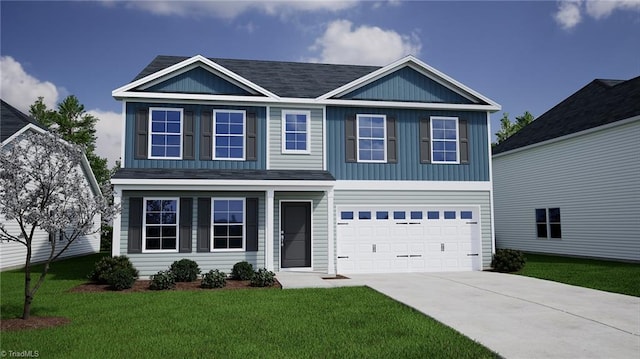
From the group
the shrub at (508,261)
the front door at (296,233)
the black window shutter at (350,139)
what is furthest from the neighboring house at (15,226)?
the shrub at (508,261)

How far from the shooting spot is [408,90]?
1764 centimetres

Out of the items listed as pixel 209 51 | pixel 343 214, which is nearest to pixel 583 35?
pixel 343 214

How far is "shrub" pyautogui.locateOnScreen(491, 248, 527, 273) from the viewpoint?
55.0ft

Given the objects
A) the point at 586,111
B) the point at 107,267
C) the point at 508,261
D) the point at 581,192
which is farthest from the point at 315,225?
the point at 586,111

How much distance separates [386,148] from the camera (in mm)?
17156

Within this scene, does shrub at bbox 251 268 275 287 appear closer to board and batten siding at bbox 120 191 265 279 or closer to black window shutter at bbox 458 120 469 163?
board and batten siding at bbox 120 191 265 279

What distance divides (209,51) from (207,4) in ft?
16.1

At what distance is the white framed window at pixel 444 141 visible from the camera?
17.5m

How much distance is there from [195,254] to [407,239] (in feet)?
23.8

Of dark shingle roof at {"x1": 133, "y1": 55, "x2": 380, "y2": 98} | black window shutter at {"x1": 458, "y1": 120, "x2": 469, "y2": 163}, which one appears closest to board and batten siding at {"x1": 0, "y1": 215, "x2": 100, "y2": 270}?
dark shingle roof at {"x1": 133, "y1": 55, "x2": 380, "y2": 98}

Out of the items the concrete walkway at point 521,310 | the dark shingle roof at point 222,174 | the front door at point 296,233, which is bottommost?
the concrete walkway at point 521,310

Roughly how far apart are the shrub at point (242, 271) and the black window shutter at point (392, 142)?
6.12 metres

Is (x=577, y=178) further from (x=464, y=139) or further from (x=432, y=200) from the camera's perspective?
(x=432, y=200)

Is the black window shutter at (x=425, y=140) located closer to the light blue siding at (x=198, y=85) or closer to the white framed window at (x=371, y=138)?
the white framed window at (x=371, y=138)
